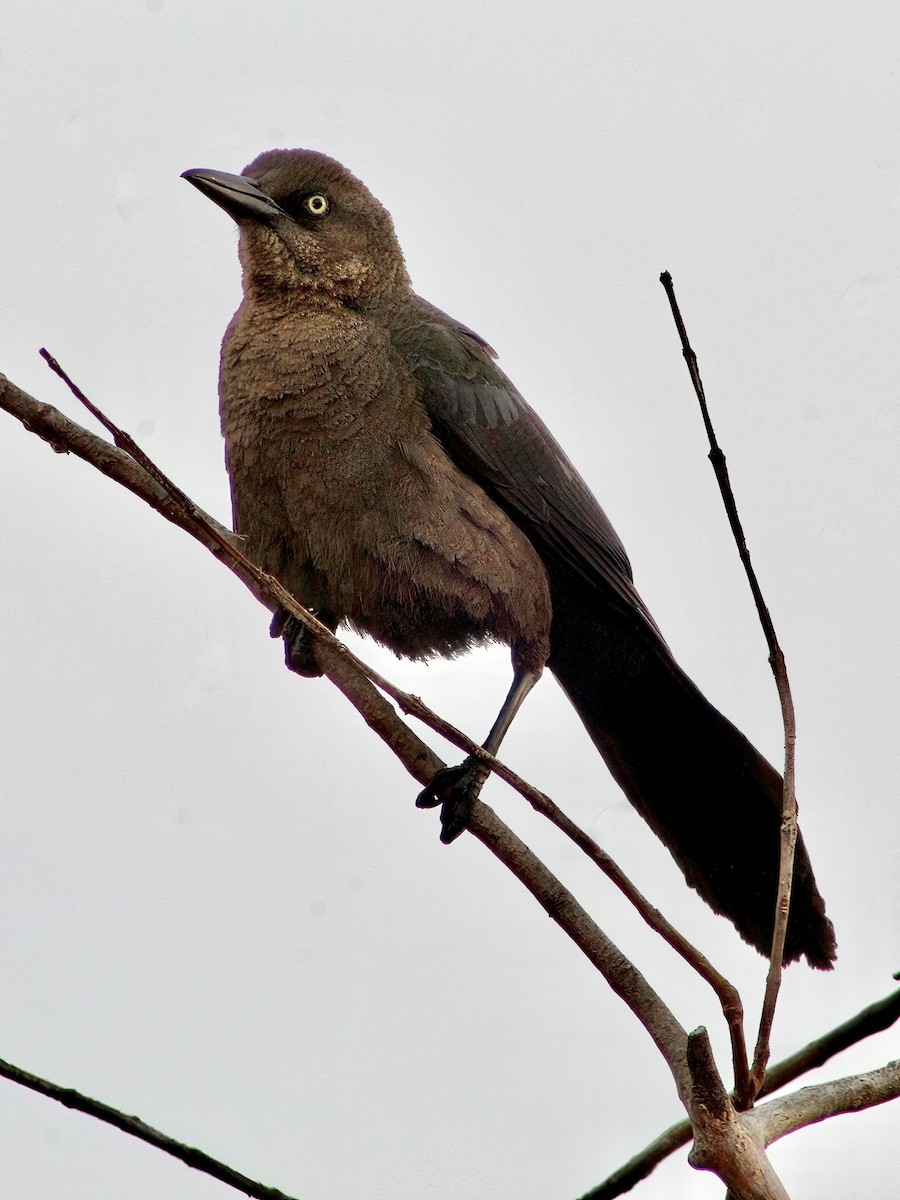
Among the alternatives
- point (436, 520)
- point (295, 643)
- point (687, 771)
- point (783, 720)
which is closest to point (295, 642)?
point (295, 643)

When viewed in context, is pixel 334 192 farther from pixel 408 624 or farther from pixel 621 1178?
pixel 621 1178

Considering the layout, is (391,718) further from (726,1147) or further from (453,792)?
(726,1147)

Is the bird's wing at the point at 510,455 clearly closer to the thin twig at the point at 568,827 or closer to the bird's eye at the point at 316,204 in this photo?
the bird's eye at the point at 316,204

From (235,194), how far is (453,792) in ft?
7.42

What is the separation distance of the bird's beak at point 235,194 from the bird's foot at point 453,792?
2112mm

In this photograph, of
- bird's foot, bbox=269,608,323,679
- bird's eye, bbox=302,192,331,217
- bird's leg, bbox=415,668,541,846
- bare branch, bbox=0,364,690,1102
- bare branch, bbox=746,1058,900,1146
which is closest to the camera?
bare branch, bbox=746,1058,900,1146

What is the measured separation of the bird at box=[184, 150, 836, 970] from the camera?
188 inches

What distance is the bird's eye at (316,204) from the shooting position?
17.4ft

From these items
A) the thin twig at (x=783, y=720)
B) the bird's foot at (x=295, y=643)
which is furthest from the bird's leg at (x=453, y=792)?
the thin twig at (x=783, y=720)

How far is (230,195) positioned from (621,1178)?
349cm

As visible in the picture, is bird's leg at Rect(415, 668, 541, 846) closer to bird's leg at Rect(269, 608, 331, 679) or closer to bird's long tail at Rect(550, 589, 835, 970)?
bird's leg at Rect(269, 608, 331, 679)

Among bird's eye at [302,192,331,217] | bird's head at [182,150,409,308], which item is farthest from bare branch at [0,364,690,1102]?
bird's eye at [302,192,331,217]

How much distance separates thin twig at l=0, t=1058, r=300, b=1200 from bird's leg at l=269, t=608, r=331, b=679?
6.16 ft

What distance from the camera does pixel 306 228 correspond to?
17.2 feet
